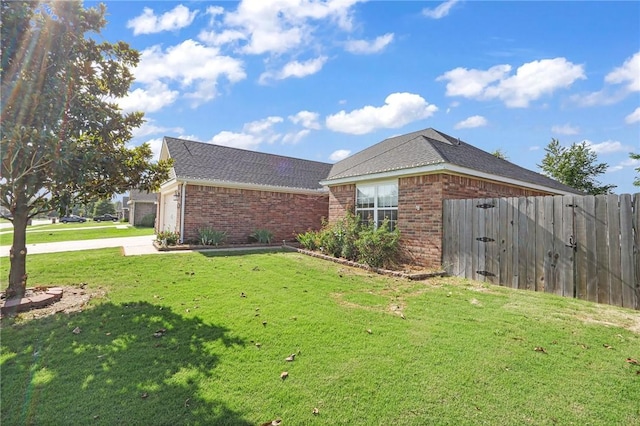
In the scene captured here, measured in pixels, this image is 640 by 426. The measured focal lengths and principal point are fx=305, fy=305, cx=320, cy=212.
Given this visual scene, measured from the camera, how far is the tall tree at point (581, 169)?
27172 mm

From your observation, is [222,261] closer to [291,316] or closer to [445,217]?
[291,316]

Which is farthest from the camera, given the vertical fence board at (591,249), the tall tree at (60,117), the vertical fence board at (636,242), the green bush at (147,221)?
the green bush at (147,221)

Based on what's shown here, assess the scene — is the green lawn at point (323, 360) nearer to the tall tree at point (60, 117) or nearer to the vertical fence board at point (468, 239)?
the vertical fence board at point (468, 239)

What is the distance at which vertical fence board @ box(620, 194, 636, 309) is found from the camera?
18.4ft

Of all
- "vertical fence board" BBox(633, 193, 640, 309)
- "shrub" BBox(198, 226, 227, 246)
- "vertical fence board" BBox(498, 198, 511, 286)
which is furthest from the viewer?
"shrub" BBox(198, 226, 227, 246)

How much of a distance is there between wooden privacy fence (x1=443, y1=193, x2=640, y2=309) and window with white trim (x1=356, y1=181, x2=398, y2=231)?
2175mm

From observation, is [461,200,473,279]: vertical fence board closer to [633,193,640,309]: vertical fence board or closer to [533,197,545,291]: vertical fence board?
[533,197,545,291]: vertical fence board

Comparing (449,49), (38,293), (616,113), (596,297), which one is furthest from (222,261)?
(616,113)

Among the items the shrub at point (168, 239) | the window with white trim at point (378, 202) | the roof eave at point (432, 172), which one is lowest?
the shrub at point (168, 239)

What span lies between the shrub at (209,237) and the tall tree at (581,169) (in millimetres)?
30358

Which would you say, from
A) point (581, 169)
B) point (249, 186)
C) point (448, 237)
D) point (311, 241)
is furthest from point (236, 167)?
point (581, 169)

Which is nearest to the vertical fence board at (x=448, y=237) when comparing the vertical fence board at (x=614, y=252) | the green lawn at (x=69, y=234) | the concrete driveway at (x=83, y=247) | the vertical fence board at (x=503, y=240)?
the vertical fence board at (x=503, y=240)

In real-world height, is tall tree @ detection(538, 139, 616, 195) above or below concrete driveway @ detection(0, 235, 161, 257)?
above

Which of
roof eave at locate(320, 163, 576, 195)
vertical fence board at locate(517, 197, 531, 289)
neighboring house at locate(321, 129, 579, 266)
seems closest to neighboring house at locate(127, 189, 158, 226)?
roof eave at locate(320, 163, 576, 195)
